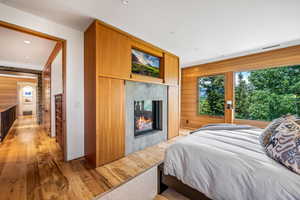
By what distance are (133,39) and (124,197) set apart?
9.49ft

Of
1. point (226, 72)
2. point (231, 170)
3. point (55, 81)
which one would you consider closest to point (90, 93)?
point (55, 81)

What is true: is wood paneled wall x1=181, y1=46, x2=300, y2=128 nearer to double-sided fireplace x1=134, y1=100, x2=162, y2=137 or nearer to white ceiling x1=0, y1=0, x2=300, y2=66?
white ceiling x1=0, y1=0, x2=300, y2=66

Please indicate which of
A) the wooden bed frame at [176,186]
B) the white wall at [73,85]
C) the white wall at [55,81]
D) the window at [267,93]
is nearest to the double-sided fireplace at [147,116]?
the white wall at [73,85]

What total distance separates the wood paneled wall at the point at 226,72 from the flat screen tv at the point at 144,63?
7.39ft

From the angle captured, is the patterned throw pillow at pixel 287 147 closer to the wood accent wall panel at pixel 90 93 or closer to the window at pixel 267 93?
the wood accent wall panel at pixel 90 93

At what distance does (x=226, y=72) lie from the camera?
437 cm

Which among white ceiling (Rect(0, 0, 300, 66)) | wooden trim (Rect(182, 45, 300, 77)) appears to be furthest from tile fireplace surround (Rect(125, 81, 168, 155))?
wooden trim (Rect(182, 45, 300, 77))

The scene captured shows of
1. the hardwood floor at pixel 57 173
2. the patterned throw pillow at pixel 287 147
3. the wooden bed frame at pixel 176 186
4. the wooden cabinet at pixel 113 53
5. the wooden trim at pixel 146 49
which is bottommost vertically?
the hardwood floor at pixel 57 173

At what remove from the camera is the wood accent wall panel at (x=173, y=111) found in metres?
3.91

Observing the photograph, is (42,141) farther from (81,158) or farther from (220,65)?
(220,65)

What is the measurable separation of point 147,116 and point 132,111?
769 millimetres

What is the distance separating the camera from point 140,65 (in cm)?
307

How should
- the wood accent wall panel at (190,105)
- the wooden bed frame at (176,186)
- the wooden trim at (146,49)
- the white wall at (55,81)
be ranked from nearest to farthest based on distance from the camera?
the wooden bed frame at (176,186) → the wooden trim at (146,49) → the white wall at (55,81) → the wood accent wall panel at (190,105)

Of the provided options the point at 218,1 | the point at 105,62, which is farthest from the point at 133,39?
the point at 218,1
